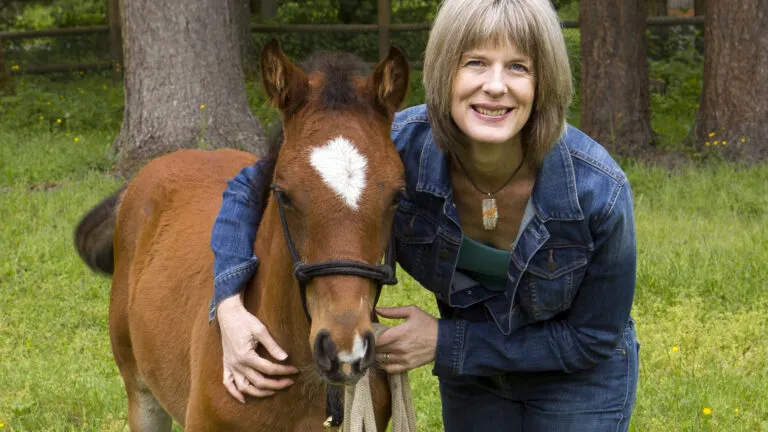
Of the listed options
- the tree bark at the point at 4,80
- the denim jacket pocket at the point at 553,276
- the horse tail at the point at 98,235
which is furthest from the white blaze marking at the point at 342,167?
the tree bark at the point at 4,80

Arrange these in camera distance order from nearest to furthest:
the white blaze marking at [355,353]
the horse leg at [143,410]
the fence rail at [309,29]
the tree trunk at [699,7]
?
the white blaze marking at [355,353] < the horse leg at [143,410] < the fence rail at [309,29] < the tree trunk at [699,7]

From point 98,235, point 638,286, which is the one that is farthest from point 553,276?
point 638,286

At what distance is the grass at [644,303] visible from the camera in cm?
458

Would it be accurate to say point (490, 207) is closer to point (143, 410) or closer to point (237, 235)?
point (237, 235)

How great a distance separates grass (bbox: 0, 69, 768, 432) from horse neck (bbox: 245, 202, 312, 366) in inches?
70.3

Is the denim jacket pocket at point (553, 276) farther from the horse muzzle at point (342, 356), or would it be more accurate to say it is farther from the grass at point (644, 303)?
the grass at point (644, 303)

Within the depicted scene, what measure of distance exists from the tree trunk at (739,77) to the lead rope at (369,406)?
6.70m

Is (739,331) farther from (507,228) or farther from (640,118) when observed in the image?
(640,118)

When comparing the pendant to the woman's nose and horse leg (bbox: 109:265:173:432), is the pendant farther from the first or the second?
horse leg (bbox: 109:265:173:432)

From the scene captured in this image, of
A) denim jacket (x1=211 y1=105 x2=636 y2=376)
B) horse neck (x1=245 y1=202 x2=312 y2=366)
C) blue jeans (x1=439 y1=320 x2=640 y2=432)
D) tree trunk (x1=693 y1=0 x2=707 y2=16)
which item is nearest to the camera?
horse neck (x1=245 y1=202 x2=312 y2=366)

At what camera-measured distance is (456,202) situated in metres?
3.03

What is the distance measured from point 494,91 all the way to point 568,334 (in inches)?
32.4

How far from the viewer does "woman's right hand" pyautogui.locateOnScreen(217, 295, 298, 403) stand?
9.06ft

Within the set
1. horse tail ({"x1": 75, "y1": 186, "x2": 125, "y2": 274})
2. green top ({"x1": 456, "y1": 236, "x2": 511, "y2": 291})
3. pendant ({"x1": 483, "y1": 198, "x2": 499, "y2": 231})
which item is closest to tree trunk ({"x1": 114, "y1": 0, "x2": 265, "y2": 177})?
horse tail ({"x1": 75, "y1": 186, "x2": 125, "y2": 274})
